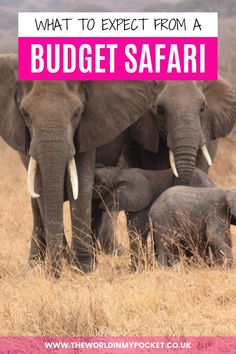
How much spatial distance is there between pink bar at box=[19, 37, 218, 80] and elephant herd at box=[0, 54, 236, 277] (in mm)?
66

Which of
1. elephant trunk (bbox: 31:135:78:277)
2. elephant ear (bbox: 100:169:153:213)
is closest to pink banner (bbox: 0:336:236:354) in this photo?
elephant trunk (bbox: 31:135:78:277)

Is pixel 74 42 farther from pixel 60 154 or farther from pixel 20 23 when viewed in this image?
pixel 60 154

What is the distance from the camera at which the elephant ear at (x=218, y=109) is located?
10383 millimetres

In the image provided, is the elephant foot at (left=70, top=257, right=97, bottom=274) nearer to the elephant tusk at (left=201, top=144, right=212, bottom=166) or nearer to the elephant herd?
the elephant herd

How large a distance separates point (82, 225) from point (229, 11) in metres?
54.3

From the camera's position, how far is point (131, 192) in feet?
30.0

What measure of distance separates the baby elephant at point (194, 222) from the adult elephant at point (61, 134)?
65cm

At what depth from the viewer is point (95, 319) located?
6.68m

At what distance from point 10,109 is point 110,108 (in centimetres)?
85

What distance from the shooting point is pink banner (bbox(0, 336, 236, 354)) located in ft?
19.9

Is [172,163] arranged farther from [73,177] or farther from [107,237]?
[107,237]

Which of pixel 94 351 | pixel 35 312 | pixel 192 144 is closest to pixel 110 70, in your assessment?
pixel 192 144

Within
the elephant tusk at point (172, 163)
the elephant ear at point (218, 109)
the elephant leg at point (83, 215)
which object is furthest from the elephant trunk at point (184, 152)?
the elephant ear at point (218, 109)

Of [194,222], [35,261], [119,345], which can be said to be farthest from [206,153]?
[119,345]
